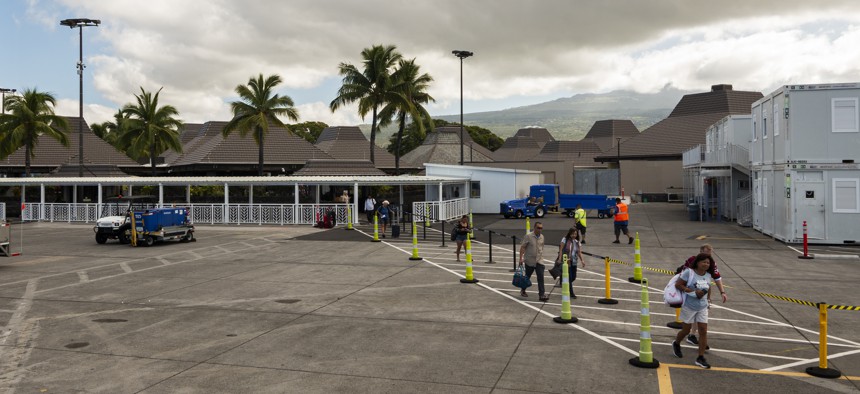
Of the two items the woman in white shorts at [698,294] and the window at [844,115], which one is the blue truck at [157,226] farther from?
the window at [844,115]

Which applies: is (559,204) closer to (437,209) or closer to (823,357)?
(437,209)

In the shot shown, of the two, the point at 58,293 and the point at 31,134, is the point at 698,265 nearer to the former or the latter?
the point at 58,293

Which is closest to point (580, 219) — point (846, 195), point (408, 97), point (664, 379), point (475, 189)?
point (846, 195)

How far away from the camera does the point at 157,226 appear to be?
2411 centimetres

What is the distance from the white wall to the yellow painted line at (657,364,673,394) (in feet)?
111

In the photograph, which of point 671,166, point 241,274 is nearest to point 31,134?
point 241,274

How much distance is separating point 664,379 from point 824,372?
2064 mm

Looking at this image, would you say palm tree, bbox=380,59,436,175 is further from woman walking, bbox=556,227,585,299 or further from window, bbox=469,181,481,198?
woman walking, bbox=556,227,585,299

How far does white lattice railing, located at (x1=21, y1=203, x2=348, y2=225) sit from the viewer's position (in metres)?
33.7

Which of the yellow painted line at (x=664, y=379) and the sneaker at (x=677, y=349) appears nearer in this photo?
the yellow painted line at (x=664, y=379)

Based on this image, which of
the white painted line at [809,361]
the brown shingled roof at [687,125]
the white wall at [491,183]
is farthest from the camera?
the brown shingled roof at [687,125]

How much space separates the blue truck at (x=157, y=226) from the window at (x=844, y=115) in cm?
2526

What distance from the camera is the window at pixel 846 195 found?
22.6 metres

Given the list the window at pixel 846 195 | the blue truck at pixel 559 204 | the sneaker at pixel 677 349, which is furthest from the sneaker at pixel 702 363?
the blue truck at pixel 559 204
